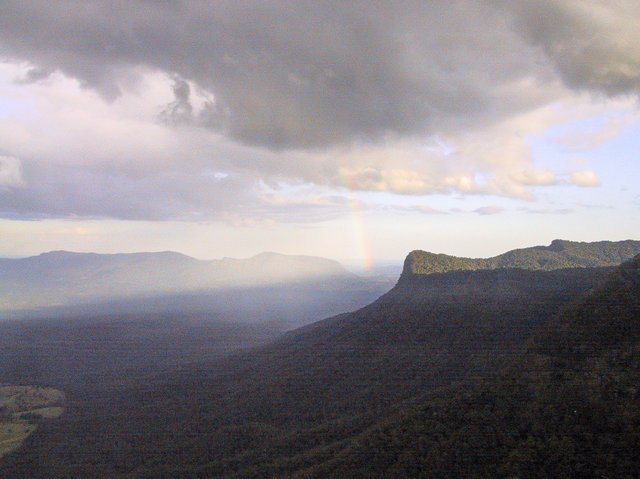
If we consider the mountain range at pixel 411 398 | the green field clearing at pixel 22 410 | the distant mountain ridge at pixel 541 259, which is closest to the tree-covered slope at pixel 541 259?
the distant mountain ridge at pixel 541 259

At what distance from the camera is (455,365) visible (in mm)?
68500

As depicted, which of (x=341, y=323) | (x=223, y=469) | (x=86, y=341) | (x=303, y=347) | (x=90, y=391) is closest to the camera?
(x=223, y=469)

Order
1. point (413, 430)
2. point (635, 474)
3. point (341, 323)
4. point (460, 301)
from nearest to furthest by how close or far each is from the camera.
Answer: point (635, 474)
point (413, 430)
point (460, 301)
point (341, 323)

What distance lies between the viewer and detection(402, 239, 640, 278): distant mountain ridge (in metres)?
133

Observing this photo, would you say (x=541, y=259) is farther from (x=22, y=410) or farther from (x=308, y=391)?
(x=22, y=410)

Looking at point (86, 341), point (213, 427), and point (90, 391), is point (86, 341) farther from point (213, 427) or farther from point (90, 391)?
point (213, 427)

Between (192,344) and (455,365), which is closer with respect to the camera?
(455,365)

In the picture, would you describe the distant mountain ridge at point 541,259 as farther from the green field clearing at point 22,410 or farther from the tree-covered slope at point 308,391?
the green field clearing at point 22,410

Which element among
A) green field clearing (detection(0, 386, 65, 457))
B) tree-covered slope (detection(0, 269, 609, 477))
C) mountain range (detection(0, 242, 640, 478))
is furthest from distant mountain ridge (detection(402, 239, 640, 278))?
green field clearing (detection(0, 386, 65, 457))

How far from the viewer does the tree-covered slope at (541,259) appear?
133 m

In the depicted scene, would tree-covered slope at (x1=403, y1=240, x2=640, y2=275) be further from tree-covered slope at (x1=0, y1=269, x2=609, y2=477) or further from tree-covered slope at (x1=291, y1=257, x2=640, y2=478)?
tree-covered slope at (x1=291, y1=257, x2=640, y2=478)

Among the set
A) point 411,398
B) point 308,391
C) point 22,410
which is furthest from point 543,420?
point 22,410

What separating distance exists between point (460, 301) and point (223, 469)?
59.4m

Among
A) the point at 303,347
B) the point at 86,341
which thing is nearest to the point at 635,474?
the point at 303,347
